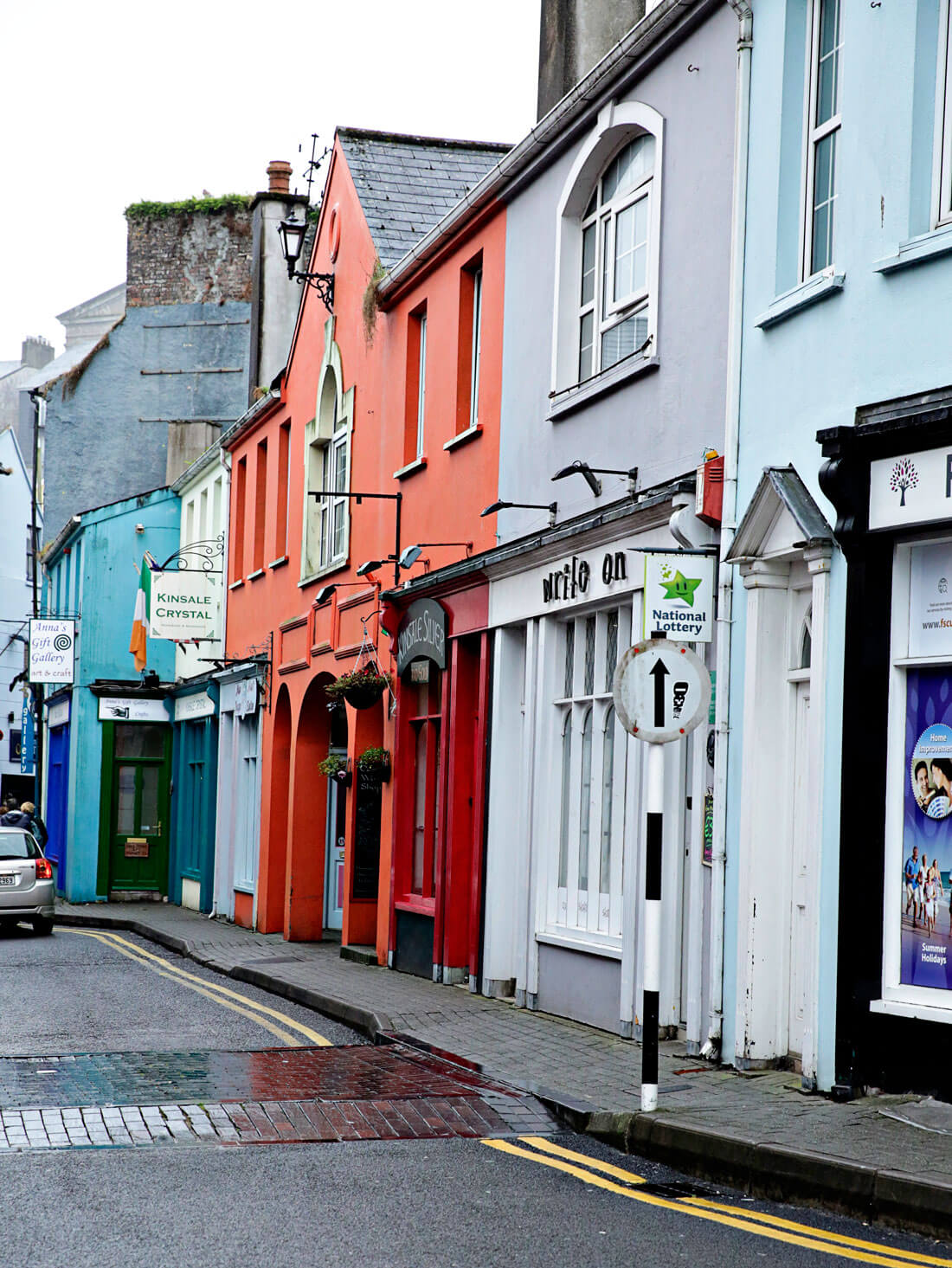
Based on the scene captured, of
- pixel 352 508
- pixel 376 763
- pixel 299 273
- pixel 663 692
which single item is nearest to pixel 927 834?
pixel 663 692

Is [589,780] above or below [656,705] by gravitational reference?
below

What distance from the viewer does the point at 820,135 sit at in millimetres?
10312

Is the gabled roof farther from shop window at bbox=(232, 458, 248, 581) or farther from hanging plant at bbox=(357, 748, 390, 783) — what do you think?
shop window at bbox=(232, 458, 248, 581)

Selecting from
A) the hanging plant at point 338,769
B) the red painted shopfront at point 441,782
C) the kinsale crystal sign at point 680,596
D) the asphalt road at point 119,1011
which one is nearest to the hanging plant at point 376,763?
the red painted shopfront at point 441,782

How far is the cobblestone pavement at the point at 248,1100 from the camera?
347 inches

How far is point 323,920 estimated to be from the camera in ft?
79.3

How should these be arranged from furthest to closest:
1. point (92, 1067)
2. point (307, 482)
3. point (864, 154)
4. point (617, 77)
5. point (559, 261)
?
point (307, 482), point (559, 261), point (617, 77), point (92, 1067), point (864, 154)

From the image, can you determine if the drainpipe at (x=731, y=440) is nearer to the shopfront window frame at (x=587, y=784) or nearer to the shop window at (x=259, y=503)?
the shopfront window frame at (x=587, y=784)

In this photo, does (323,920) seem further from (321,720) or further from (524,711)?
(524,711)

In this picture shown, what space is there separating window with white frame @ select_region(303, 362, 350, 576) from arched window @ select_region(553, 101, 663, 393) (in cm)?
746

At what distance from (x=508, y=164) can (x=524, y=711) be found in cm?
488

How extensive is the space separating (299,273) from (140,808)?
48.5 feet

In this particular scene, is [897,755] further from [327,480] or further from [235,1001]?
[327,480]

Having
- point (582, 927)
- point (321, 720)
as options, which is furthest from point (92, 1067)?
point (321, 720)
